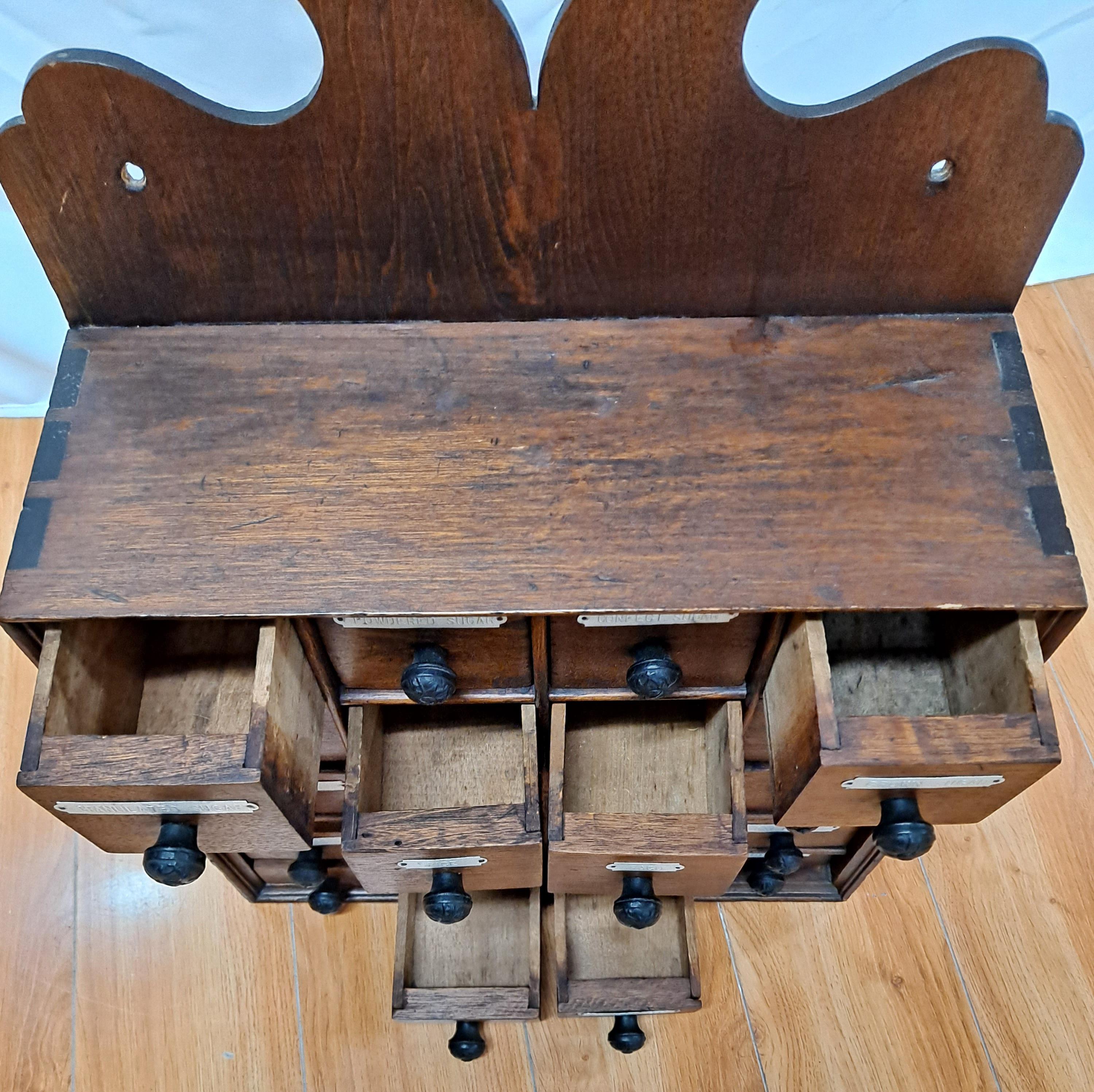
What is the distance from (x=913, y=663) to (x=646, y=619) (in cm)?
28

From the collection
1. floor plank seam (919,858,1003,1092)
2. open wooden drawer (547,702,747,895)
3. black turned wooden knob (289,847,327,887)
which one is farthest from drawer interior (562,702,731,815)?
floor plank seam (919,858,1003,1092)

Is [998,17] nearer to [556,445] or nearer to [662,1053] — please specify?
[556,445]

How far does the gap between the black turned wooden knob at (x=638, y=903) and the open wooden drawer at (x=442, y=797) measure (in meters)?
0.08

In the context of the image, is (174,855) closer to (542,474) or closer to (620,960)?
(542,474)

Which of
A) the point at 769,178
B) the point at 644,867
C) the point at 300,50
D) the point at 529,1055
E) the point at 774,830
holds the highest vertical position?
the point at 300,50

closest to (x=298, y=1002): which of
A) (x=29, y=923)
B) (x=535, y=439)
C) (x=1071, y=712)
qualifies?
(x=29, y=923)

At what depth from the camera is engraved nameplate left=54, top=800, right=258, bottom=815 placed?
0.76 meters

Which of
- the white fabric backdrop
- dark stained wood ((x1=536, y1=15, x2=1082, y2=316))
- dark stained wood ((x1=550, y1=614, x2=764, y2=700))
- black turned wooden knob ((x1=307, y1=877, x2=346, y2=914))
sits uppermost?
the white fabric backdrop

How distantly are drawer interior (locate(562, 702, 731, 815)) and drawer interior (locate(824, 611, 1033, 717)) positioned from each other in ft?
0.42

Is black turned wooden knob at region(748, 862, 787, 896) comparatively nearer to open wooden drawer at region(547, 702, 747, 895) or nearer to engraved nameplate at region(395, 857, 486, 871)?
open wooden drawer at region(547, 702, 747, 895)

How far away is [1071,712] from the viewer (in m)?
1.40

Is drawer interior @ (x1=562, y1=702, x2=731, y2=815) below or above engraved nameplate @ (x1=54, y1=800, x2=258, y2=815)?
above

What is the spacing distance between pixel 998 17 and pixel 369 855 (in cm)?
130

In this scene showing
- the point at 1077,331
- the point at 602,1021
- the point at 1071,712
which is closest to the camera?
the point at 602,1021
